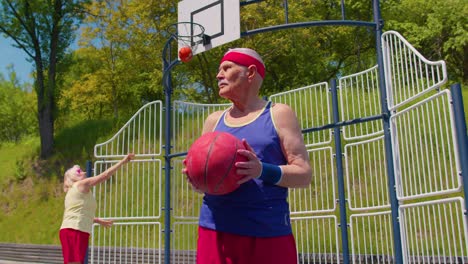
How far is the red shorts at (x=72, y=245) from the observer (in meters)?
5.46

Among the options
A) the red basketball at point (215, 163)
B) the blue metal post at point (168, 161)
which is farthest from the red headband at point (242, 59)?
the blue metal post at point (168, 161)

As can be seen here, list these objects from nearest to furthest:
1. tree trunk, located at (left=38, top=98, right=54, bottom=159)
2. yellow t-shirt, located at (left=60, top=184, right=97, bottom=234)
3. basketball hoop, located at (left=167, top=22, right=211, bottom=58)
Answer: yellow t-shirt, located at (left=60, top=184, right=97, bottom=234), basketball hoop, located at (left=167, top=22, right=211, bottom=58), tree trunk, located at (left=38, top=98, right=54, bottom=159)

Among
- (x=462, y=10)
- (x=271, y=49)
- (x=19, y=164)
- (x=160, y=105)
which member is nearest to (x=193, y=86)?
(x=271, y=49)

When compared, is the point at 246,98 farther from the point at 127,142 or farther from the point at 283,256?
the point at 127,142

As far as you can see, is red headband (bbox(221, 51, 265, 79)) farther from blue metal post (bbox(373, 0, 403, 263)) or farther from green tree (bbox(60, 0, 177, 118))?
green tree (bbox(60, 0, 177, 118))

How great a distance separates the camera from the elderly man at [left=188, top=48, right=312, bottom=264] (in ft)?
6.87

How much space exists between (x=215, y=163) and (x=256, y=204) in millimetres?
282

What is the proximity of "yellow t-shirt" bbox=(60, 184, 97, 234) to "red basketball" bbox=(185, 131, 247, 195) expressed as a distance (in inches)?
153

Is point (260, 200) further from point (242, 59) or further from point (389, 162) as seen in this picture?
point (389, 162)

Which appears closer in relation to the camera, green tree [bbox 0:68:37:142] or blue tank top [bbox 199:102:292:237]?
blue tank top [bbox 199:102:292:237]

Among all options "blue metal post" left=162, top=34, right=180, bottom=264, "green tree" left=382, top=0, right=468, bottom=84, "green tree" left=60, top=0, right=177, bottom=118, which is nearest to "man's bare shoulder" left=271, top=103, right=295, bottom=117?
"blue metal post" left=162, top=34, right=180, bottom=264

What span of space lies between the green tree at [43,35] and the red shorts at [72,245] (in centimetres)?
1578

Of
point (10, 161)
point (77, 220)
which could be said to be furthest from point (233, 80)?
point (10, 161)

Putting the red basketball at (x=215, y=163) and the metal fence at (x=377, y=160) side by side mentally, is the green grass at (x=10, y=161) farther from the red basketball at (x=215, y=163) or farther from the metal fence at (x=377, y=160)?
the red basketball at (x=215, y=163)
